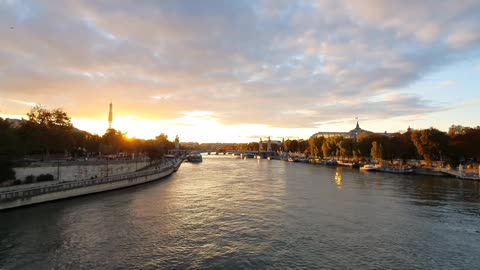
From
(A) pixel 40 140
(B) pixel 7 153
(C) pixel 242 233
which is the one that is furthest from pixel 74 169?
(C) pixel 242 233

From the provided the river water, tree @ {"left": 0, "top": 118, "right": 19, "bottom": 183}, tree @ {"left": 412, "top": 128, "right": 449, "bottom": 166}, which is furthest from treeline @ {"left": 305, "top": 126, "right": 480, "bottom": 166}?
tree @ {"left": 0, "top": 118, "right": 19, "bottom": 183}

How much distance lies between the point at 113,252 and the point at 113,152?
289 feet

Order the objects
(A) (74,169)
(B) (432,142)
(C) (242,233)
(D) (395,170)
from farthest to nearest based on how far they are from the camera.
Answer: (D) (395,170), (B) (432,142), (A) (74,169), (C) (242,233)

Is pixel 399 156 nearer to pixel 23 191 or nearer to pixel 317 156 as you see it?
pixel 317 156

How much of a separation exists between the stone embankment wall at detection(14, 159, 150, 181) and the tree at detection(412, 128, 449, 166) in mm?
74039

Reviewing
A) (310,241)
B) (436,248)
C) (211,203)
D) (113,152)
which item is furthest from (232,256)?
(113,152)

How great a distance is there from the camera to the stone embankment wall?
49.4 meters

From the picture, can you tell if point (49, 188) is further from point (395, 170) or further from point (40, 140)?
point (395, 170)

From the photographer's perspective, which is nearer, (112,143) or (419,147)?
(419,147)

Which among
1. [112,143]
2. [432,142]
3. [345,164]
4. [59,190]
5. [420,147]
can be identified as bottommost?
[59,190]

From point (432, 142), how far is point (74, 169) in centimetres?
8187

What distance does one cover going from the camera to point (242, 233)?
29.0 metres

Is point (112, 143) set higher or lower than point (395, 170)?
higher

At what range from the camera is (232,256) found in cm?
2361
